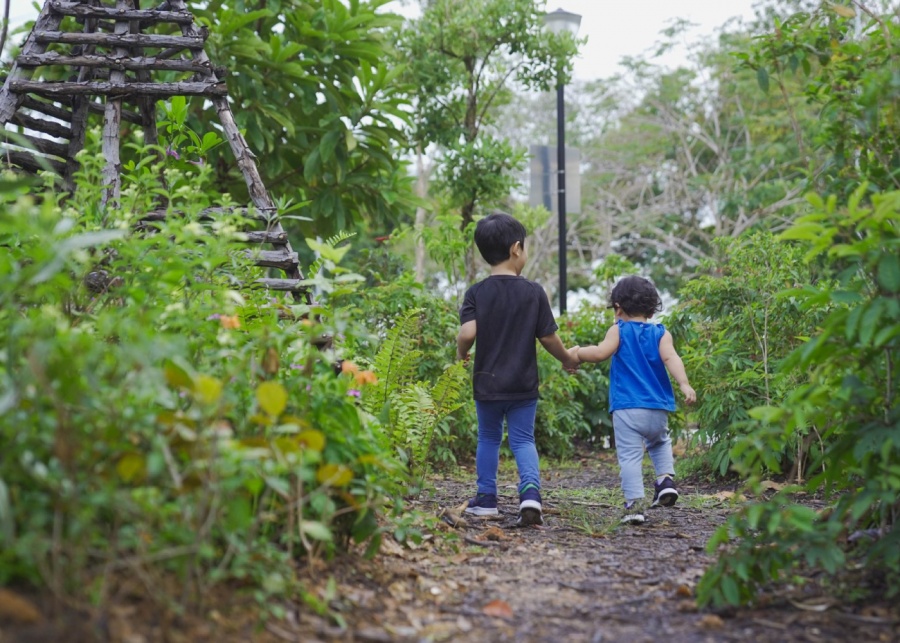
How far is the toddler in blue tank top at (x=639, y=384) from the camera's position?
468 centimetres

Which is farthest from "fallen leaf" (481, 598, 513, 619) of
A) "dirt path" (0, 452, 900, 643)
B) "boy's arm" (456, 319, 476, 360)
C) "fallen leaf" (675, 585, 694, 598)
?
"boy's arm" (456, 319, 476, 360)

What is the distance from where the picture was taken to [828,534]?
266 centimetres

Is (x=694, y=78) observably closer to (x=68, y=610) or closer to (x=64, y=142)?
(x=64, y=142)

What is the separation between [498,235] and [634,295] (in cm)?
89

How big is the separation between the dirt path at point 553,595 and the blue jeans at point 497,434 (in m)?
0.27

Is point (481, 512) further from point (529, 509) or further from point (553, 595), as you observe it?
A: point (553, 595)

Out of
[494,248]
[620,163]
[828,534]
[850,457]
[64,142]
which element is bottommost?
[828,534]

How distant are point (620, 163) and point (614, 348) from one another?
21.3m

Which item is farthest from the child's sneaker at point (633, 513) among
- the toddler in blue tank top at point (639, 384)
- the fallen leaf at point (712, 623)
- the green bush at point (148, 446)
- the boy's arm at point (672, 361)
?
the green bush at point (148, 446)

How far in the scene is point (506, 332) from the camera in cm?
454

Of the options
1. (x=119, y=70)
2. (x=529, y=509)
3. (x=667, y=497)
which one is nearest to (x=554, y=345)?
(x=529, y=509)

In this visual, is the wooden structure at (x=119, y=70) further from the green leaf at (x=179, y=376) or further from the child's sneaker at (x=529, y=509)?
the green leaf at (x=179, y=376)

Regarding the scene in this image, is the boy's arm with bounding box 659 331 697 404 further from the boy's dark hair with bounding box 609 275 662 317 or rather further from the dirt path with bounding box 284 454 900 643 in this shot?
the dirt path with bounding box 284 454 900 643

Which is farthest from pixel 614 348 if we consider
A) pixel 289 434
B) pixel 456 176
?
pixel 456 176
